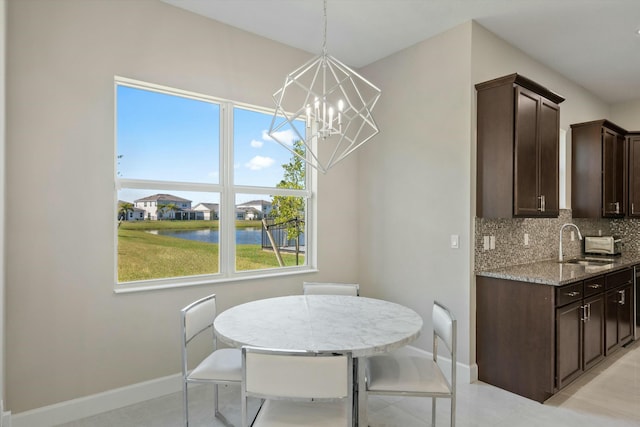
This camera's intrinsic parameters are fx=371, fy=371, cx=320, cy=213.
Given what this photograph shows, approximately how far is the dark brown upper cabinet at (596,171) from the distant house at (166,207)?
171 inches

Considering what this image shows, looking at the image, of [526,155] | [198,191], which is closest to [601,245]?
[526,155]

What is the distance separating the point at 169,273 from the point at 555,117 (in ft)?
12.1

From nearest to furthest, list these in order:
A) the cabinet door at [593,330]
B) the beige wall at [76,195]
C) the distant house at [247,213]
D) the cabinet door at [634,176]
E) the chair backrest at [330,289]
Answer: the beige wall at [76,195] → the chair backrest at [330,289] → the cabinet door at [593,330] → the distant house at [247,213] → the cabinet door at [634,176]

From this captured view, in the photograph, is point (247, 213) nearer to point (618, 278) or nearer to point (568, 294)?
point (568, 294)

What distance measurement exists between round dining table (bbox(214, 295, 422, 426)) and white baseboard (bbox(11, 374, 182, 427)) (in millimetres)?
1063

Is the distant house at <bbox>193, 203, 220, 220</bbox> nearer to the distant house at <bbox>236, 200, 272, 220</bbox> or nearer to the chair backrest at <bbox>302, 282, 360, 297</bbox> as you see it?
the distant house at <bbox>236, 200, 272, 220</bbox>

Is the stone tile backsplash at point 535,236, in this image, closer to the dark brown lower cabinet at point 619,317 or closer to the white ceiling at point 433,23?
the dark brown lower cabinet at point 619,317

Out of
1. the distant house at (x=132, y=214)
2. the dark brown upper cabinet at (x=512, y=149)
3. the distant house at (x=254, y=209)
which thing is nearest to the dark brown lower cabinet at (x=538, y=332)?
the dark brown upper cabinet at (x=512, y=149)

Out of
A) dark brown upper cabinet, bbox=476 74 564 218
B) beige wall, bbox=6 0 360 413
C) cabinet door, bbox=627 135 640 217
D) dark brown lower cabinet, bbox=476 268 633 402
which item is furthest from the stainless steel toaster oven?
beige wall, bbox=6 0 360 413

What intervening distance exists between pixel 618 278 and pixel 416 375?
2.78 metres

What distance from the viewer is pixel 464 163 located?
3.11 m

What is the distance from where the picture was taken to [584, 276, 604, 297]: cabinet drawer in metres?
Answer: 3.04

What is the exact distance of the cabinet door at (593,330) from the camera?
3.05 m

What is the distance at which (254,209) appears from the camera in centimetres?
344
